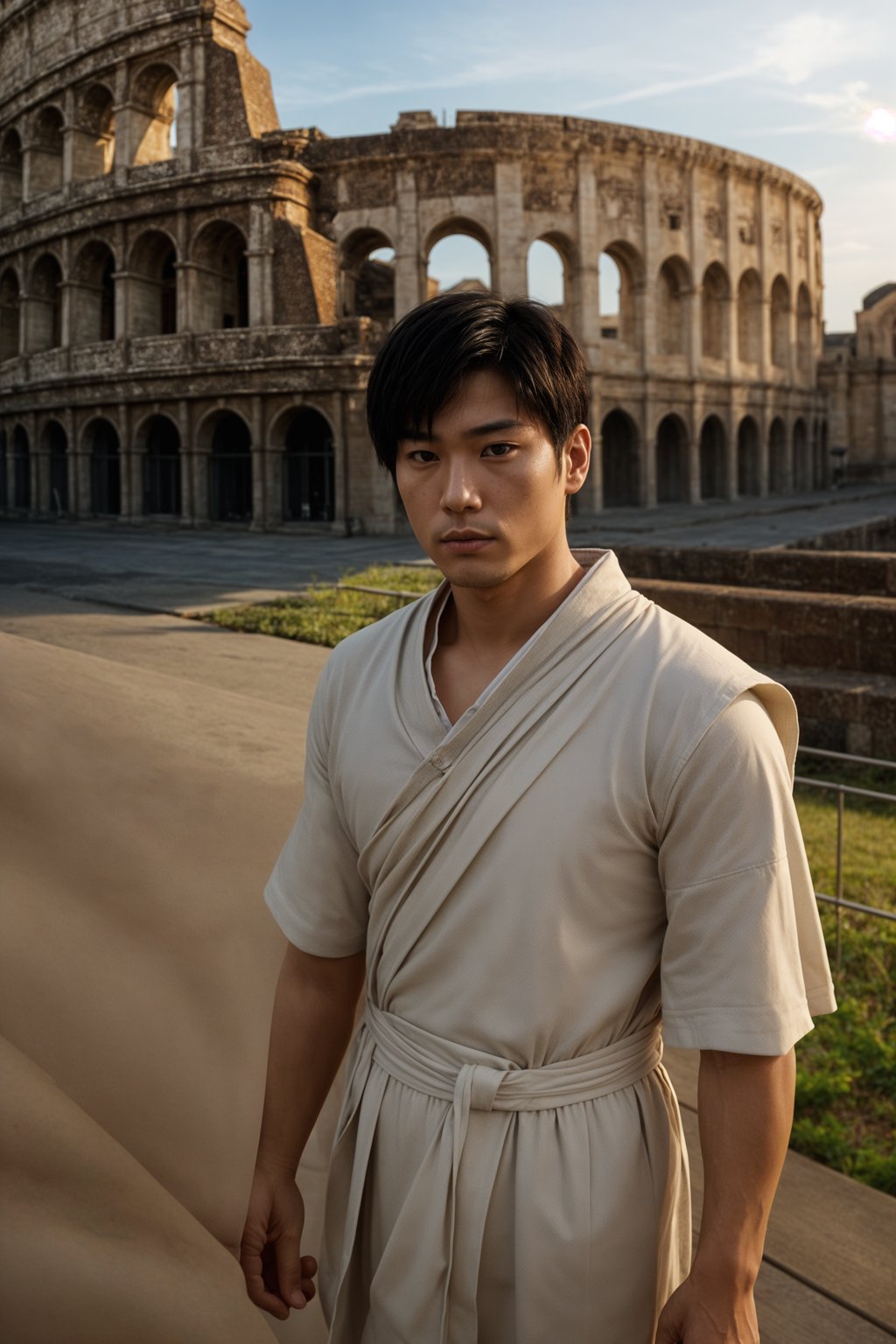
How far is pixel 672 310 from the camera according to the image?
30719 mm

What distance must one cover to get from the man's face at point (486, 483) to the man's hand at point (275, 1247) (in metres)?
1.01

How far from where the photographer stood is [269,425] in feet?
80.2

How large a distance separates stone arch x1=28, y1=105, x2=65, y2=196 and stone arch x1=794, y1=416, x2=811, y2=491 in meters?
23.7

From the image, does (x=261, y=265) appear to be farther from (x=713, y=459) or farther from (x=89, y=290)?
(x=713, y=459)

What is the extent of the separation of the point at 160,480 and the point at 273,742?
24628mm

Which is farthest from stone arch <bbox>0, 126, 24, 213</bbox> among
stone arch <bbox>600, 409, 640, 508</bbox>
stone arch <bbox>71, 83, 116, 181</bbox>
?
stone arch <bbox>600, 409, 640, 508</bbox>

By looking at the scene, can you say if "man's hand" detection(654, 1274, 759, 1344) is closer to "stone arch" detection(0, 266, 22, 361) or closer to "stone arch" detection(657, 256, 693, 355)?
"stone arch" detection(657, 256, 693, 355)

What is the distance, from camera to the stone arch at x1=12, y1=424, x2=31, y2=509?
30156 millimetres

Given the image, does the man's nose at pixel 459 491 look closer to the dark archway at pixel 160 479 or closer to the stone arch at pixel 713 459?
→ the dark archway at pixel 160 479

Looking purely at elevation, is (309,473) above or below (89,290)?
below

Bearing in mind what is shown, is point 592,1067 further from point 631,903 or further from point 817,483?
point 817,483

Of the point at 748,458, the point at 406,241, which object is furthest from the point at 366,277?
the point at 748,458

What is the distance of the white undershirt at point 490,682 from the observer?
1.48m

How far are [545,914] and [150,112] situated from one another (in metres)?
29.6
